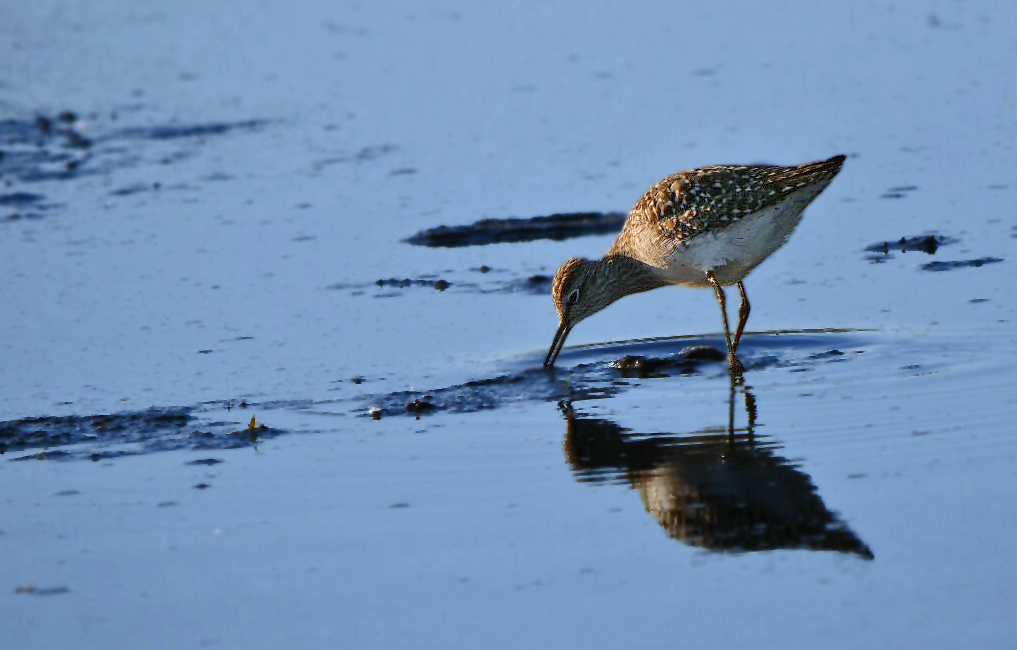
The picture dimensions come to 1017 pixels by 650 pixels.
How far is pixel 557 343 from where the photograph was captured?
29.8ft

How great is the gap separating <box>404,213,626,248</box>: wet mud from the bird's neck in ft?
5.10

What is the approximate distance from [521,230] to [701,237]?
243 centimetres

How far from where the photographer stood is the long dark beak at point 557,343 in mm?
8922

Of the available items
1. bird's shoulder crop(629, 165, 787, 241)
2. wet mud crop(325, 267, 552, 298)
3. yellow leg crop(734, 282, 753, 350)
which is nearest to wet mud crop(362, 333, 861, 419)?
yellow leg crop(734, 282, 753, 350)

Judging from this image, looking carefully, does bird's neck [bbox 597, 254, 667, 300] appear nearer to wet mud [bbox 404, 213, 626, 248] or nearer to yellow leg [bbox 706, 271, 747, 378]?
yellow leg [bbox 706, 271, 747, 378]

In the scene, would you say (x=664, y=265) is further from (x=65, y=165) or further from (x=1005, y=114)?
(x=65, y=165)

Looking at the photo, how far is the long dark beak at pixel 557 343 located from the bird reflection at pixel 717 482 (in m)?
0.90

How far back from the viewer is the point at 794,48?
48.5 feet

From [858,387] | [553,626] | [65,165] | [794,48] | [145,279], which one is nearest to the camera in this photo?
[553,626]

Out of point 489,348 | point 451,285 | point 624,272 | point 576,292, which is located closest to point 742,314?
point 624,272

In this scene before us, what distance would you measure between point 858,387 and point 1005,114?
5396 mm

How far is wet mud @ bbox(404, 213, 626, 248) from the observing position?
11188mm

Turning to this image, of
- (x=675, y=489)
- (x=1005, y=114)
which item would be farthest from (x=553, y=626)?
(x=1005, y=114)

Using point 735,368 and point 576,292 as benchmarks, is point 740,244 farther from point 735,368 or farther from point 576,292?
point 576,292
